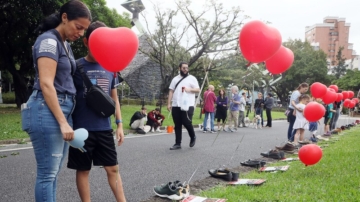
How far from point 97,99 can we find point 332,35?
106504 millimetres

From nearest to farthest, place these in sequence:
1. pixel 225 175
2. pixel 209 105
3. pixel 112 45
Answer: pixel 112 45 → pixel 225 175 → pixel 209 105

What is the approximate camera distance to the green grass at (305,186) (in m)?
3.34

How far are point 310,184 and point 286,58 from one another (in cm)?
172

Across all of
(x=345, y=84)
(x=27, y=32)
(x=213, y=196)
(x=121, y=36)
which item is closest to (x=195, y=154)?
(x=213, y=196)

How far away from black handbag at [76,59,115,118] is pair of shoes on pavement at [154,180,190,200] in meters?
1.24

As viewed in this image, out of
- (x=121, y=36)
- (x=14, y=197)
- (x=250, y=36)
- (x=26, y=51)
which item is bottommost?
(x=14, y=197)

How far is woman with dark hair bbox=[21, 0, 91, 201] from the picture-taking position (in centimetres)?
201

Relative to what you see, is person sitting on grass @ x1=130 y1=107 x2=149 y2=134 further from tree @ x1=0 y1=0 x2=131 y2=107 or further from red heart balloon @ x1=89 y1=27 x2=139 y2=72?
red heart balloon @ x1=89 y1=27 x2=139 y2=72

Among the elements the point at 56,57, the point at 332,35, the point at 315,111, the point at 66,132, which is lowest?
the point at 66,132

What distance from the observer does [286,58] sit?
4477 mm

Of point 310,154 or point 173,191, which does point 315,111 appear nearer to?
point 310,154

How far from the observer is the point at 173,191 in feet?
10.9

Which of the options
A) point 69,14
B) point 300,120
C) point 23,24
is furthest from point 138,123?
point 23,24

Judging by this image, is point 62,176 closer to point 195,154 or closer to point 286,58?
point 195,154
